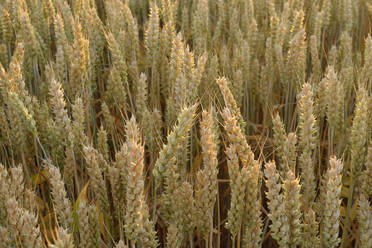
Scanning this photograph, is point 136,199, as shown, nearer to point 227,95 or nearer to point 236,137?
point 236,137

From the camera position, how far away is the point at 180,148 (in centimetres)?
127

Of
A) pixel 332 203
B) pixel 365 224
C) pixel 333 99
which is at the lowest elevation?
pixel 365 224

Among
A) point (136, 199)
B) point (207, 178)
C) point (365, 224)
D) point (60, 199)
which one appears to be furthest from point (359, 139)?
point (60, 199)

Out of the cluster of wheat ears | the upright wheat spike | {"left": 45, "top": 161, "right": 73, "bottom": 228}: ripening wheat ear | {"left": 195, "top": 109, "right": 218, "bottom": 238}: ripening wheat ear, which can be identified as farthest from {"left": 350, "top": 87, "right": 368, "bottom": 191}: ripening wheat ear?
{"left": 45, "top": 161, "right": 73, "bottom": 228}: ripening wheat ear

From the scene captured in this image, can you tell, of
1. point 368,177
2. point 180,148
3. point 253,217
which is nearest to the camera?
point 253,217

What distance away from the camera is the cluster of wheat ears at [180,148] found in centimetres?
97

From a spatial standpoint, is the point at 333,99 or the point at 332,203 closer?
the point at 332,203

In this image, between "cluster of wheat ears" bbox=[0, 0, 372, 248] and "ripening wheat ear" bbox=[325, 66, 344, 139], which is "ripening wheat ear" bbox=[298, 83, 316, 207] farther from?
"ripening wheat ear" bbox=[325, 66, 344, 139]

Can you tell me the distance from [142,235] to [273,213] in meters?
0.31

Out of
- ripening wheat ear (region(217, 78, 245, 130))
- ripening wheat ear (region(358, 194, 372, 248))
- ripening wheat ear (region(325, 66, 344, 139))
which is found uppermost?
ripening wheat ear (region(217, 78, 245, 130))

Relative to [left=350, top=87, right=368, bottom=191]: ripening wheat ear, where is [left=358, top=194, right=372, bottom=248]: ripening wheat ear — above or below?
below

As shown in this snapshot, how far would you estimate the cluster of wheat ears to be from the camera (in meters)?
0.97

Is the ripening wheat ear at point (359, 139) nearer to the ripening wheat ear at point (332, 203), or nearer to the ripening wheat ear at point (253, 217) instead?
the ripening wheat ear at point (332, 203)

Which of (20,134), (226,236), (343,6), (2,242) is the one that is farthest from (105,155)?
(343,6)
